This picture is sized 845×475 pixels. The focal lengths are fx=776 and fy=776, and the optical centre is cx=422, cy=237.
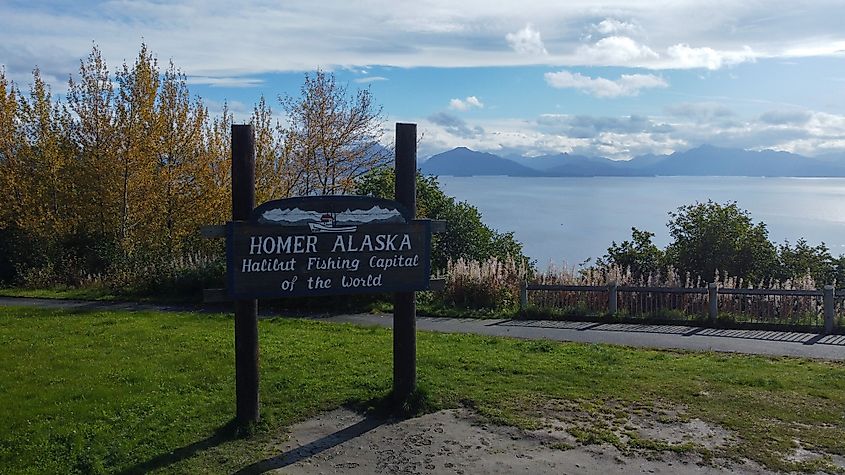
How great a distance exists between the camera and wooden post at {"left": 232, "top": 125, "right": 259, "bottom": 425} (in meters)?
6.78

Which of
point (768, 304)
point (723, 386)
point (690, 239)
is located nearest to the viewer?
point (723, 386)

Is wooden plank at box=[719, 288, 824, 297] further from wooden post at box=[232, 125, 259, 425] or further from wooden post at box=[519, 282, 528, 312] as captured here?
wooden post at box=[232, 125, 259, 425]

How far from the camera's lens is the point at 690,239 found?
18031 mm

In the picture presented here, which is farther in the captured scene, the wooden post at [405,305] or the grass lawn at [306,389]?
the wooden post at [405,305]

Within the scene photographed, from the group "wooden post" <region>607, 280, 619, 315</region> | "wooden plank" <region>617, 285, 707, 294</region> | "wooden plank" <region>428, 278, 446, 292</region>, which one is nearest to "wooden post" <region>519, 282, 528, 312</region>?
"wooden post" <region>607, 280, 619, 315</region>

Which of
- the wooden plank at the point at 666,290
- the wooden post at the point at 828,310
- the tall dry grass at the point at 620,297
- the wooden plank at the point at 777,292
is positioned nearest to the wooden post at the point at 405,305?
the tall dry grass at the point at 620,297

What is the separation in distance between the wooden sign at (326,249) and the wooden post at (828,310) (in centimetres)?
863

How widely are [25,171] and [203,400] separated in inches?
819

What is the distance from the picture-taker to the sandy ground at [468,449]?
19.7ft

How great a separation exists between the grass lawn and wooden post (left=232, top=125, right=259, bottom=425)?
27 centimetres

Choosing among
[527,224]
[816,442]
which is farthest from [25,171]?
[527,224]

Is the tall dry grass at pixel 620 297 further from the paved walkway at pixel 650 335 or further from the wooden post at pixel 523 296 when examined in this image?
the paved walkway at pixel 650 335

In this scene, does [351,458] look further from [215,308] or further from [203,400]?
[215,308]

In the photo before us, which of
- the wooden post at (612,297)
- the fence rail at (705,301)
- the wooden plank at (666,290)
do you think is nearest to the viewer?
the fence rail at (705,301)
